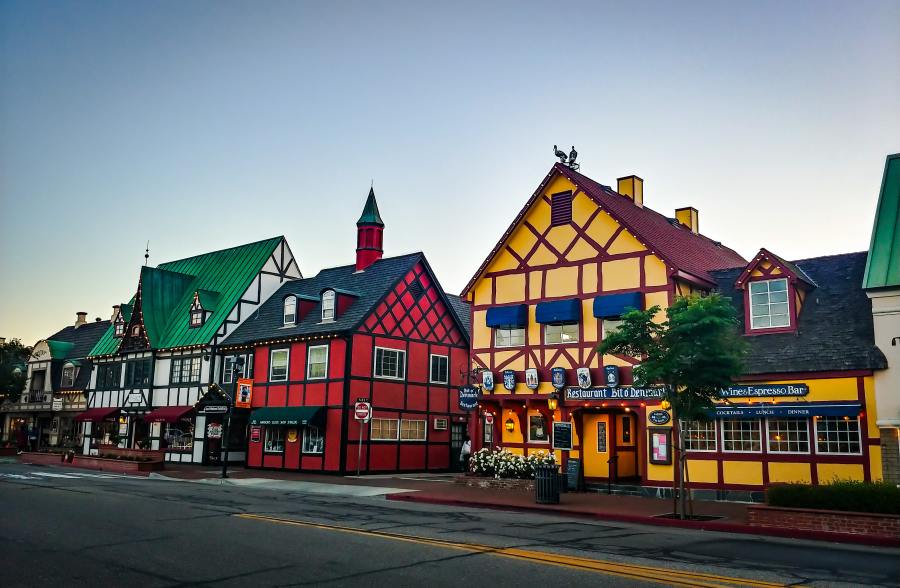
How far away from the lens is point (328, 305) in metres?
36.4

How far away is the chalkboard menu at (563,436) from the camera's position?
80.0ft

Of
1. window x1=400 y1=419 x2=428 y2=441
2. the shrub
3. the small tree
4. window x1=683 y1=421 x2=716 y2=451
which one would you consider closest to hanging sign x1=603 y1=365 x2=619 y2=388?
window x1=683 y1=421 x2=716 y2=451

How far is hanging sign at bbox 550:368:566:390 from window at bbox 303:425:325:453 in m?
12.9

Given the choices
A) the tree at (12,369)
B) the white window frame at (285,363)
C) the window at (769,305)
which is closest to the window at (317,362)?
the white window frame at (285,363)

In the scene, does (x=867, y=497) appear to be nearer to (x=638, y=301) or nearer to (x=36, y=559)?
(x=638, y=301)

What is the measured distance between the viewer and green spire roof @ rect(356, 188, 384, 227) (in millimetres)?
40969

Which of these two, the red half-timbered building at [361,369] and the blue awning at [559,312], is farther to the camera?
the red half-timbered building at [361,369]

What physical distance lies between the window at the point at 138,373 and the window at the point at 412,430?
55.8ft

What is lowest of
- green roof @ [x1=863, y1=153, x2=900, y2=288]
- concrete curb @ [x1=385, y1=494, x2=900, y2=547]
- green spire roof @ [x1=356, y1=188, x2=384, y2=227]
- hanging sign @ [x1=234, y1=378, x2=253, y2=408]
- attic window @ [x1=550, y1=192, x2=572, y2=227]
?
concrete curb @ [x1=385, y1=494, x2=900, y2=547]

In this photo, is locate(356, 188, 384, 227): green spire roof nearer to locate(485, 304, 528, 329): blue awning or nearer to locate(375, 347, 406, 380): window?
locate(375, 347, 406, 380): window

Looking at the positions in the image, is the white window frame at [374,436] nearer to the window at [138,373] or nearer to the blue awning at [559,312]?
the blue awning at [559,312]

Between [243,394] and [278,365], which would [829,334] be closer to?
[278,365]

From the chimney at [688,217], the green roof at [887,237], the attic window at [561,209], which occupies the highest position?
the chimney at [688,217]

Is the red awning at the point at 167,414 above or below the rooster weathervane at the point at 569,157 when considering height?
below
